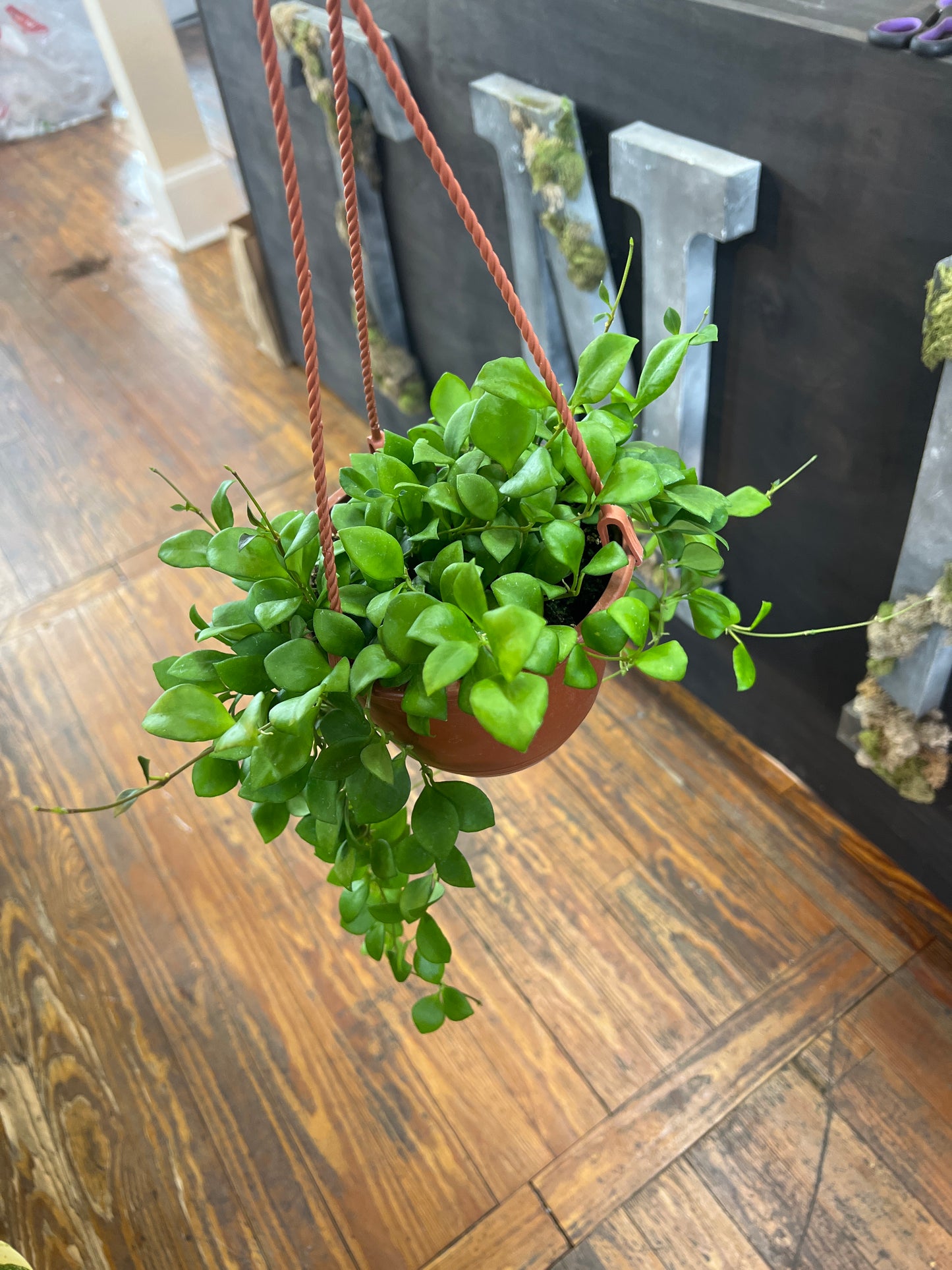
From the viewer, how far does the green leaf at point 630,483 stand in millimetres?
613

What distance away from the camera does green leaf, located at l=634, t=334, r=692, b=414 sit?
659mm

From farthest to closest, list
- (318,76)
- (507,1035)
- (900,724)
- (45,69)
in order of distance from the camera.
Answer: (45,69), (318,76), (507,1035), (900,724)

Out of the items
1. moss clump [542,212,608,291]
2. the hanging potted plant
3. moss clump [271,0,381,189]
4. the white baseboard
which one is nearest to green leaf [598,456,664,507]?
the hanging potted plant

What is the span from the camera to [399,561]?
603 millimetres

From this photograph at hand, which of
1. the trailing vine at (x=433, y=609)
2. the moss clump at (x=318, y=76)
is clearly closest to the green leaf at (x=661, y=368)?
the trailing vine at (x=433, y=609)

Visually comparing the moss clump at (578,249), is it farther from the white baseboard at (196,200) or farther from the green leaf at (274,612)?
the white baseboard at (196,200)

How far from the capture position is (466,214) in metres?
0.52

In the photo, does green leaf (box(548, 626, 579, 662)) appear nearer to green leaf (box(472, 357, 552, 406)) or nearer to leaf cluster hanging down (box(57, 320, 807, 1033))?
leaf cluster hanging down (box(57, 320, 807, 1033))

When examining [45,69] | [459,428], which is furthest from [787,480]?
[45,69]

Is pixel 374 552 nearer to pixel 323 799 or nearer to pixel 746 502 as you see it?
pixel 323 799

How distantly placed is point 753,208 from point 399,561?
734 mm

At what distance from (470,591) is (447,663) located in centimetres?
6

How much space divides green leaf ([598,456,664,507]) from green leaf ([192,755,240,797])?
32 cm

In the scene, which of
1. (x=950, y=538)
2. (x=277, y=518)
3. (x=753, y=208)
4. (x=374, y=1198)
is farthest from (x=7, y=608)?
(x=950, y=538)
